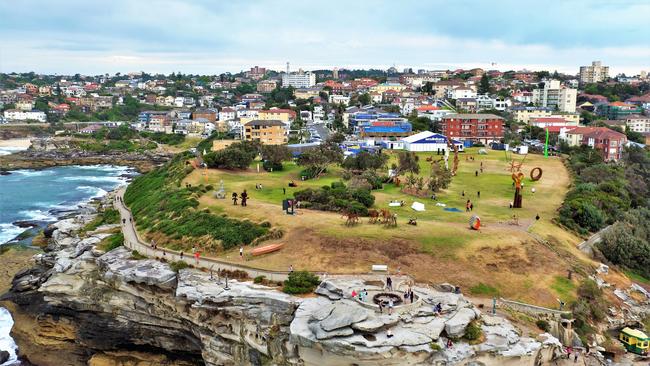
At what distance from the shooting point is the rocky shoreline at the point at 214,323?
28438 millimetres

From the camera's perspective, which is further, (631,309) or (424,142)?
(424,142)

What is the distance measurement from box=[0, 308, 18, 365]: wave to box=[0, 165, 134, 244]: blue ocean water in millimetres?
22024

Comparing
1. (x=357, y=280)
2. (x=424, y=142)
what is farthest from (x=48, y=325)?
(x=424, y=142)

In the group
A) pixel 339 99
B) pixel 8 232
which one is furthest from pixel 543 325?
pixel 339 99

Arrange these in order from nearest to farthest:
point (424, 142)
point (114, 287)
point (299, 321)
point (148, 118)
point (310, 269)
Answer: point (299, 321) < point (310, 269) < point (114, 287) < point (424, 142) < point (148, 118)

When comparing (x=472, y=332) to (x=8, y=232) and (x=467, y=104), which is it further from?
(x=467, y=104)

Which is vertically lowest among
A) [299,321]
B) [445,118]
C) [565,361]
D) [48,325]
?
[48,325]

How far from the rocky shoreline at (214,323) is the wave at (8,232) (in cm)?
1913

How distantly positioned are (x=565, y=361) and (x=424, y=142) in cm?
6495

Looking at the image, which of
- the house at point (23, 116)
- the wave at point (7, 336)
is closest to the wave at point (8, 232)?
the wave at point (7, 336)

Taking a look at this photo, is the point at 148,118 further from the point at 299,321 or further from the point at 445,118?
the point at 299,321

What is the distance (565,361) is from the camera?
3108 cm

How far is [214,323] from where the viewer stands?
111ft

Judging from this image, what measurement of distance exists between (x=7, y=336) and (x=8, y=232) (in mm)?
30511
